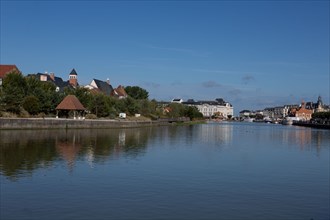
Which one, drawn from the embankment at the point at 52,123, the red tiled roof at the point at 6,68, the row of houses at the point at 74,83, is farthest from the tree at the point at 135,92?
the embankment at the point at 52,123

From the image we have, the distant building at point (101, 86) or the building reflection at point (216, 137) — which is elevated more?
the distant building at point (101, 86)

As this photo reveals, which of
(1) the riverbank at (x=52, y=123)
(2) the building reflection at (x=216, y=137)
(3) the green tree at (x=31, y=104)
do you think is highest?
(3) the green tree at (x=31, y=104)

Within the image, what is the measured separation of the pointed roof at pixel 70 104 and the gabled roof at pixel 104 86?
44.8 meters

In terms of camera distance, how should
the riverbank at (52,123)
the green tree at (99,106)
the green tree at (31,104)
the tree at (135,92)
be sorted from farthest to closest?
the tree at (135,92), the green tree at (99,106), the green tree at (31,104), the riverbank at (52,123)

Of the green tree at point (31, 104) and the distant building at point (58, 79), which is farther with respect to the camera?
the distant building at point (58, 79)

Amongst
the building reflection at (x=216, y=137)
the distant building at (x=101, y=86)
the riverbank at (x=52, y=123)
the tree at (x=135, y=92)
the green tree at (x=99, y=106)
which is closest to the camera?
the building reflection at (x=216, y=137)

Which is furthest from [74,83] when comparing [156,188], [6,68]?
[156,188]

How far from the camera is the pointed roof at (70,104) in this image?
66375 millimetres

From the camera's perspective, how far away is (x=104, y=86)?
11875 centimetres

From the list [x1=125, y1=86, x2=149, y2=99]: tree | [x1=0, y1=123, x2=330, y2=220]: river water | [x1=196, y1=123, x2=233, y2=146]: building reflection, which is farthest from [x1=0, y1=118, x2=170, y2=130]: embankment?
[x1=125, y1=86, x2=149, y2=99]: tree

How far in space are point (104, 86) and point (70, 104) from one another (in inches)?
2051

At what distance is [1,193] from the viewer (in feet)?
50.4

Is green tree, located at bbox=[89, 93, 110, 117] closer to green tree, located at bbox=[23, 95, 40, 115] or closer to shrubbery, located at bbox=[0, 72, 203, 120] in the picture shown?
shrubbery, located at bbox=[0, 72, 203, 120]

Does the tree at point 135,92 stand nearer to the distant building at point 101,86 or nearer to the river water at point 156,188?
the distant building at point 101,86
